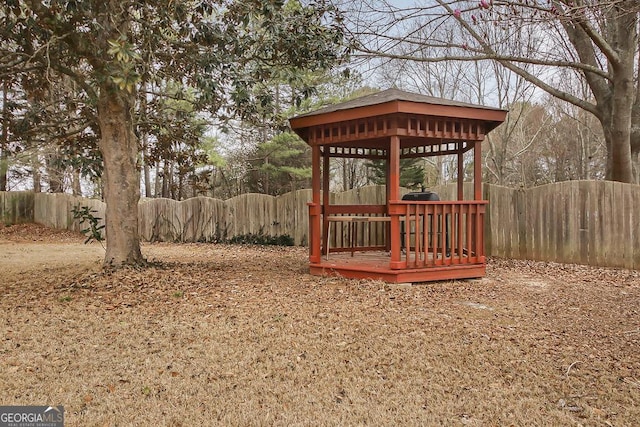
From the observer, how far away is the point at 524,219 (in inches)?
363

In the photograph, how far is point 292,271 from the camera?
773 cm

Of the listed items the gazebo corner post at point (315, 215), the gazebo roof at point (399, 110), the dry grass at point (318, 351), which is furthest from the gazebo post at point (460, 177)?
the gazebo corner post at point (315, 215)

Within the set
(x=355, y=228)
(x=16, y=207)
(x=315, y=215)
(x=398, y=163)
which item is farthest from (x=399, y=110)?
(x=16, y=207)

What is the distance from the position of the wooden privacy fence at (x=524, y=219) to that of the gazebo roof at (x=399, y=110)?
5.51 ft

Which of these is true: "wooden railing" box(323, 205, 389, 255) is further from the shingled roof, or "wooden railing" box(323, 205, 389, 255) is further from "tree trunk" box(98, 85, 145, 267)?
"tree trunk" box(98, 85, 145, 267)

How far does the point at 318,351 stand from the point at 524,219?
266 inches

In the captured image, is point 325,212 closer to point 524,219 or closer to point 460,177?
point 460,177

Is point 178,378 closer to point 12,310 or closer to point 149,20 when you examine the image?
point 12,310

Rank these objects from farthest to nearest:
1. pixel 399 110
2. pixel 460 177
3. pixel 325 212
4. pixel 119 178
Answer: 1. pixel 325 212
2. pixel 460 177
3. pixel 119 178
4. pixel 399 110

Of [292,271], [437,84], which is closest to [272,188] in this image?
[437,84]

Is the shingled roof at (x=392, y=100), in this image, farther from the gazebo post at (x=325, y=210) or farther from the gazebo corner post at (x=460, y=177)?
the gazebo post at (x=325, y=210)

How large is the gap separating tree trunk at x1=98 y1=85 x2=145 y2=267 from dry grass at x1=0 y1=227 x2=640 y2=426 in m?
0.50

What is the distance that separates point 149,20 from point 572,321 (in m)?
6.27

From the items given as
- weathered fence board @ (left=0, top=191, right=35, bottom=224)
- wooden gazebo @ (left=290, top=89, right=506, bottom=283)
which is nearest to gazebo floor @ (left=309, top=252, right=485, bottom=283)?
wooden gazebo @ (left=290, top=89, right=506, bottom=283)
